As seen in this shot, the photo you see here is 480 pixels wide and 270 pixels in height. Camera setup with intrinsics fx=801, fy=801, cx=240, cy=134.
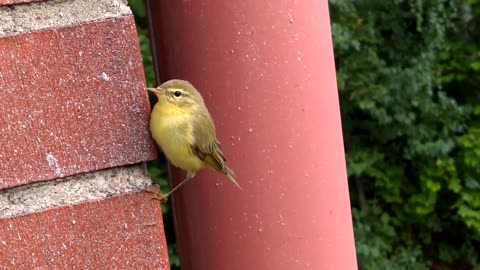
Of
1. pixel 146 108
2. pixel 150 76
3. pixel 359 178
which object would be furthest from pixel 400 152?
pixel 146 108

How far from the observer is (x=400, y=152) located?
20.9 feet

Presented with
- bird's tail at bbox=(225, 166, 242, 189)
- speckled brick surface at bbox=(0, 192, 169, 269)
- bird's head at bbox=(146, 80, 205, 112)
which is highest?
bird's head at bbox=(146, 80, 205, 112)

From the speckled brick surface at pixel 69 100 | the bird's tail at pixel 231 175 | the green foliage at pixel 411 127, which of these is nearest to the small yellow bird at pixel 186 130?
the bird's tail at pixel 231 175

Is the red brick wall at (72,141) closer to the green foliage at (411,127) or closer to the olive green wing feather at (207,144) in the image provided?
the olive green wing feather at (207,144)

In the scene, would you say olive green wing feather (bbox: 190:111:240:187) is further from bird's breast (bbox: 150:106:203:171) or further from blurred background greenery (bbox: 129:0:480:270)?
blurred background greenery (bbox: 129:0:480:270)

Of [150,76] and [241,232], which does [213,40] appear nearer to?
[241,232]

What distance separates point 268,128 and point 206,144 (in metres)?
0.32

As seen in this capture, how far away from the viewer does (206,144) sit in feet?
5.65

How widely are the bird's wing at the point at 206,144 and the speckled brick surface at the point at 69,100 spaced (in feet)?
1.69

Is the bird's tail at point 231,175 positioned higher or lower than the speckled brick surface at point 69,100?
lower

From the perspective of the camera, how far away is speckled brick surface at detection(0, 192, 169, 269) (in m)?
Answer: 1.00

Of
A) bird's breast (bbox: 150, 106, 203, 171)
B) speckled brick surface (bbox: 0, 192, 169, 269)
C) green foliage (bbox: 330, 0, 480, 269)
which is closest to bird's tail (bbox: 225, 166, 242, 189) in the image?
bird's breast (bbox: 150, 106, 203, 171)

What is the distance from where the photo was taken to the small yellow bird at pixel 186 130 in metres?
1.45

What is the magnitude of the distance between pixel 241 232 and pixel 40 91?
0.56 metres
